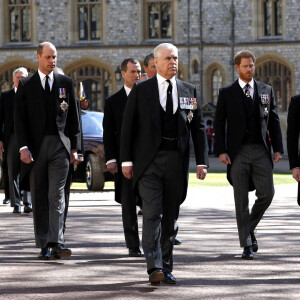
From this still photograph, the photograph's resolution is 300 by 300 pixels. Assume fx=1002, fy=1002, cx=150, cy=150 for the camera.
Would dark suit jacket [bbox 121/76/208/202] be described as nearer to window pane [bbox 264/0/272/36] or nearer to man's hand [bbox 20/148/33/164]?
man's hand [bbox 20/148/33/164]

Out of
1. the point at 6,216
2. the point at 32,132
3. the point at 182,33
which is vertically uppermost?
the point at 182,33

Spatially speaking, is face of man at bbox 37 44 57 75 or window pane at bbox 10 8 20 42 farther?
window pane at bbox 10 8 20 42

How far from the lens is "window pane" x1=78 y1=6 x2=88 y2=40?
142 feet

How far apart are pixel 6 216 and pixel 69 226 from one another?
5.38 ft

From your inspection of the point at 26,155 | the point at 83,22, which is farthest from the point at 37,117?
the point at 83,22

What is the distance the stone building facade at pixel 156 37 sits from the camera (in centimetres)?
4162

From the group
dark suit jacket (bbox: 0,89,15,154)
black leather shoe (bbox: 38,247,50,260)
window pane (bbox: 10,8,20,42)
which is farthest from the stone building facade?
black leather shoe (bbox: 38,247,50,260)

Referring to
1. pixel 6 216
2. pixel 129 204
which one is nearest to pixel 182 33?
pixel 6 216

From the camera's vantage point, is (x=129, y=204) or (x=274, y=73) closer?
(x=129, y=204)

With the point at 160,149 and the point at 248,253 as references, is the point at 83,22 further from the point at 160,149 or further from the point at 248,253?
the point at 160,149

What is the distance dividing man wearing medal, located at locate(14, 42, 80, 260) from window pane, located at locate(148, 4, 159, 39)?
1345 inches

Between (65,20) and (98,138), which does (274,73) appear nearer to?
(65,20)

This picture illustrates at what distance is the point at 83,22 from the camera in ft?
142

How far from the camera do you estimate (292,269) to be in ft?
26.8
